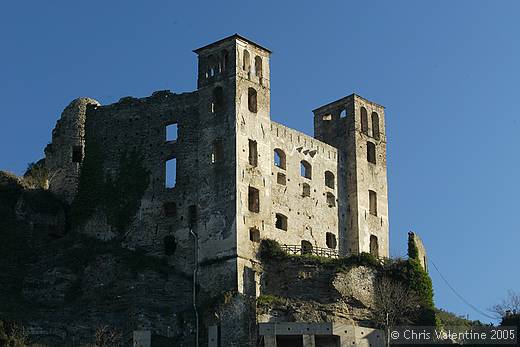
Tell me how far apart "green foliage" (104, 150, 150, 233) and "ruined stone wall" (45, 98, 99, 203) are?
2431mm

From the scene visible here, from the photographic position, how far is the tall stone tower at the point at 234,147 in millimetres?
68125

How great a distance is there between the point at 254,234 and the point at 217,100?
7490 mm

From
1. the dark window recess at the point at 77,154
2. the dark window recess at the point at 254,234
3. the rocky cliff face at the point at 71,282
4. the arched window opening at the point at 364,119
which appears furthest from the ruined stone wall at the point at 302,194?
the dark window recess at the point at 77,154

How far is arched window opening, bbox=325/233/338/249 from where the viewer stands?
245 ft

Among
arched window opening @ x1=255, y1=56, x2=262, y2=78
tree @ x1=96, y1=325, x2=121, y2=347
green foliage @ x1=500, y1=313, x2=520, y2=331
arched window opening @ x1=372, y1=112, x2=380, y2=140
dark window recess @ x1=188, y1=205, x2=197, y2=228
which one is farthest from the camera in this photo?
arched window opening @ x1=372, y1=112, x2=380, y2=140

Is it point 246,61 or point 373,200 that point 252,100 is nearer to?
point 246,61

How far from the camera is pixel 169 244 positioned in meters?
71.3

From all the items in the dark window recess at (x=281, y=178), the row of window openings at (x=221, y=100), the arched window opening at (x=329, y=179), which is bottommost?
the dark window recess at (x=281, y=178)

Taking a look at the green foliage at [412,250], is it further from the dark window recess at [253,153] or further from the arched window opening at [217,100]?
the arched window opening at [217,100]

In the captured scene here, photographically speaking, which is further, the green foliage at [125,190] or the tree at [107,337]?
the green foliage at [125,190]

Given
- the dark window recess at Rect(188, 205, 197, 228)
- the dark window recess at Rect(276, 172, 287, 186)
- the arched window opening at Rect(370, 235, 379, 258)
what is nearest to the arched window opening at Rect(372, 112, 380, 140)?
the arched window opening at Rect(370, 235, 379, 258)

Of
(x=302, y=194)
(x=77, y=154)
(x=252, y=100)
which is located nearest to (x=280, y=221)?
(x=302, y=194)

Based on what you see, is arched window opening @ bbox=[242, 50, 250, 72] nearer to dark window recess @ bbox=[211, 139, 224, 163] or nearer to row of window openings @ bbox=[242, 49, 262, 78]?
row of window openings @ bbox=[242, 49, 262, 78]

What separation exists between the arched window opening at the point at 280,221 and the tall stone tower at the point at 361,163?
185 inches
